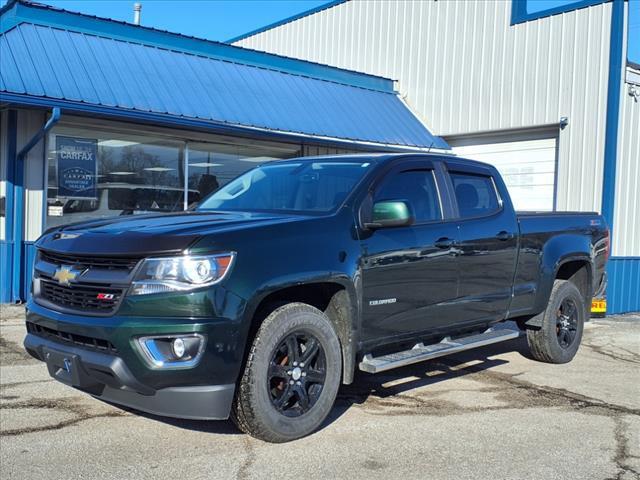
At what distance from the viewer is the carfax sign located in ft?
34.5

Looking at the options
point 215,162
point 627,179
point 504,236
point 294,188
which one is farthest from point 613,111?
point 294,188

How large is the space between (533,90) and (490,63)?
1.32m

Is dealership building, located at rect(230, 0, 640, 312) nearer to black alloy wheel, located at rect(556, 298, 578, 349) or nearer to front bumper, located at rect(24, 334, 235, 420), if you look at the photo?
black alloy wheel, located at rect(556, 298, 578, 349)

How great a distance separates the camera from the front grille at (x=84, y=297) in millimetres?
4129

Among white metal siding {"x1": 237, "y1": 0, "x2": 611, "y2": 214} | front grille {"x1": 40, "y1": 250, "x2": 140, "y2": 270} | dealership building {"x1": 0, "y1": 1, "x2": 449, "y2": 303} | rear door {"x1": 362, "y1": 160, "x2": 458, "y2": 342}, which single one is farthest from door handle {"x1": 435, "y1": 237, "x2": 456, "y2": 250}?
white metal siding {"x1": 237, "y1": 0, "x2": 611, "y2": 214}

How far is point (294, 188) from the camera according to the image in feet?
18.3

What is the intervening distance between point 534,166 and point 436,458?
10609 millimetres

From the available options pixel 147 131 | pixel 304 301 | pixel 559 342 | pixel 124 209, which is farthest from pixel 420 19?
pixel 304 301

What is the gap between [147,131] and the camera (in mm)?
11336

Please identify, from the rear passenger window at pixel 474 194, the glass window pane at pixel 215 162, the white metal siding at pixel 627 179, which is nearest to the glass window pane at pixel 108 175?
the glass window pane at pixel 215 162

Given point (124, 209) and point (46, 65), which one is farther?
point (124, 209)

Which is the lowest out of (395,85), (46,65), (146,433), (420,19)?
(146,433)

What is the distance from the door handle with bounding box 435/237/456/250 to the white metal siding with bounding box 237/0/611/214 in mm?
7768

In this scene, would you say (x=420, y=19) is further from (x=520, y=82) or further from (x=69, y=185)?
(x=69, y=185)
